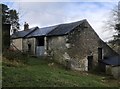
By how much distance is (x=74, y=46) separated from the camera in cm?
3186

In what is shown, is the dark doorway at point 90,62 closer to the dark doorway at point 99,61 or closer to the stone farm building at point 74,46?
the stone farm building at point 74,46

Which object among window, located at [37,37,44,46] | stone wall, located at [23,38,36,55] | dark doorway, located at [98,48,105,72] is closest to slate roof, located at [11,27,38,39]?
stone wall, located at [23,38,36,55]

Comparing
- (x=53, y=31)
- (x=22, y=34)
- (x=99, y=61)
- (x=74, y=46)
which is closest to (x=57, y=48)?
(x=74, y=46)

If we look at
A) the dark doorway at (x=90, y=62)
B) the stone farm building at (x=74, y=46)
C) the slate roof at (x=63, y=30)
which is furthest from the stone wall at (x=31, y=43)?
the dark doorway at (x=90, y=62)

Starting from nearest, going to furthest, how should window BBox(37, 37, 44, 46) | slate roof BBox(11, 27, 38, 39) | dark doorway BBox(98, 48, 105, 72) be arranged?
dark doorway BBox(98, 48, 105, 72) → window BBox(37, 37, 44, 46) → slate roof BBox(11, 27, 38, 39)

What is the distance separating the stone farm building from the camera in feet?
104

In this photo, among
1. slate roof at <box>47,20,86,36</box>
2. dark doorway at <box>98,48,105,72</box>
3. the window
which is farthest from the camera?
the window

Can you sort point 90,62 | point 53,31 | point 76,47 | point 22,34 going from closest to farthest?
point 76,47 → point 90,62 → point 53,31 → point 22,34

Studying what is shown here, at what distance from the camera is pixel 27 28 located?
44.4 metres

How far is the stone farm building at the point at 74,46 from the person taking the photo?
104ft

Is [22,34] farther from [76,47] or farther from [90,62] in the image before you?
[90,62]

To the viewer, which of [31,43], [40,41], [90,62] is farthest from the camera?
[31,43]

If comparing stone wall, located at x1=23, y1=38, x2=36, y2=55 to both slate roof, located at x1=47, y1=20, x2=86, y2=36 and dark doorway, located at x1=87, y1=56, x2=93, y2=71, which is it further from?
dark doorway, located at x1=87, y1=56, x2=93, y2=71

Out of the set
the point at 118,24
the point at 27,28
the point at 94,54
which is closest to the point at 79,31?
the point at 94,54
